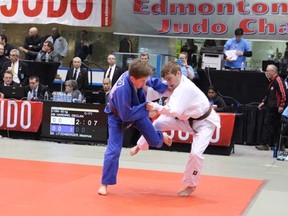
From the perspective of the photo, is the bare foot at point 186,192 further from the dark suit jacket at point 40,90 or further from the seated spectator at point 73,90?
the dark suit jacket at point 40,90

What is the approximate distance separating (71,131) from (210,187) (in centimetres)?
528

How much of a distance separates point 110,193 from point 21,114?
6.31 metres

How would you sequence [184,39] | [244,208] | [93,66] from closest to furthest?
[244,208] → [184,39] → [93,66]

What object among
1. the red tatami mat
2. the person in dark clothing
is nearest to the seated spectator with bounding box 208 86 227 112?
the person in dark clothing

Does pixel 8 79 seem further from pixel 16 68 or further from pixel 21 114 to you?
pixel 21 114

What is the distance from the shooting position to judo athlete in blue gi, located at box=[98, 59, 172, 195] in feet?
24.3

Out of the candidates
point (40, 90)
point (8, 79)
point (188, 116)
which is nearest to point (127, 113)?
point (188, 116)

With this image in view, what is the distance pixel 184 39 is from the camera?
16984 mm

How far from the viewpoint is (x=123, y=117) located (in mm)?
7438

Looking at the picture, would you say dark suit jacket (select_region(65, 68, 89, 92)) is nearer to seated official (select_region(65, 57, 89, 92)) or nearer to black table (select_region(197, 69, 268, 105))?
seated official (select_region(65, 57, 89, 92))

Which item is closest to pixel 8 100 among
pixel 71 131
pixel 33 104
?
pixel 33 104

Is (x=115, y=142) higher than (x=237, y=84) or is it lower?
lower

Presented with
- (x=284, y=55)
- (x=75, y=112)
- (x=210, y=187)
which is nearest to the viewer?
(x=210, y=187)

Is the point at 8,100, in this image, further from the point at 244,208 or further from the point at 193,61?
the point at 244,208
